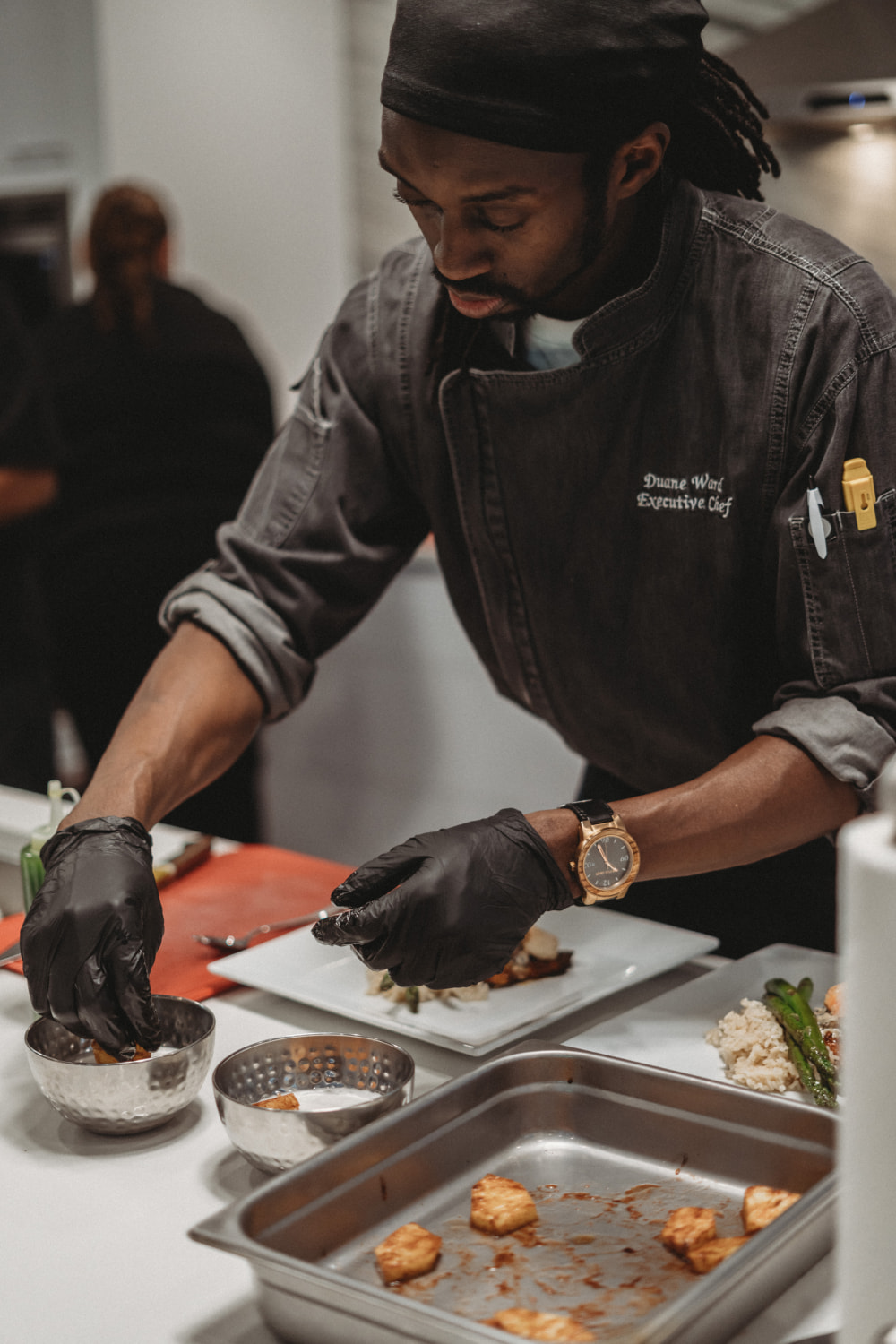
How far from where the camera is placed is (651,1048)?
1.12 meters

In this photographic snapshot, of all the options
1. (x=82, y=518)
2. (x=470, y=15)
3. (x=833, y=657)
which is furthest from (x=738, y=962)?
(x=82, y=518)

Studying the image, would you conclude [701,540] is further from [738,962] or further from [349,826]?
[349,826]

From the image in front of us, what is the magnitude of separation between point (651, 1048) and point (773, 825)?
21 centimetres

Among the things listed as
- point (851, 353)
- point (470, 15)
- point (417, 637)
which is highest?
point (470, 15)

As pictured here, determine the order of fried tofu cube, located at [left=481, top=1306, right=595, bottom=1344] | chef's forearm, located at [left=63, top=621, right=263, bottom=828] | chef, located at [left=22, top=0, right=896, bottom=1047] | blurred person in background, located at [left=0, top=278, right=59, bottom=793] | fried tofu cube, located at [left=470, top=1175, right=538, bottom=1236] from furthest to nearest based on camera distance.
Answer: blurred person in background, located at [left=0, top=278, right=59, bottom=793] → chef's forearm, located at [left=63, top=621, right=263, bottom=828] → chef, located at [left=22, top=0, right=896, bottom=1047] → fried tofu cube, located at [left=470, top=1175, right=538, bottom=1236] → fried tofu cube, located at [left=481, top=1306, right=595, bottom=1344]

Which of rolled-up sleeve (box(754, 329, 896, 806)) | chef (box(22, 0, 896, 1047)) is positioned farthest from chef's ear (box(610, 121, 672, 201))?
rolled-up sleeve (box(754, 329, 896, 806))

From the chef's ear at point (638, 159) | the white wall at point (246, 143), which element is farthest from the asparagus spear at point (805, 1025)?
the white wall at point (246, 143)

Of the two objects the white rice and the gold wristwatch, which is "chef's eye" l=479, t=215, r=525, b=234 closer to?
the gold wristwatch

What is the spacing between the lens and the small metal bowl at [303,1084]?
0.91m

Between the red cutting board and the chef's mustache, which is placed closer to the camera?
the chef's mustache

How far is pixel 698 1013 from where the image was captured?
1.18 meters

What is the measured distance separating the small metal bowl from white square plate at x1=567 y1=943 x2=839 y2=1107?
16 centimetres

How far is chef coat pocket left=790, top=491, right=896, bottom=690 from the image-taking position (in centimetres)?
119

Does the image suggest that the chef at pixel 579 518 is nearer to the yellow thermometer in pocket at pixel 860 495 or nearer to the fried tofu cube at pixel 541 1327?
the yellow thermometer in pocket at pixel 860 495
